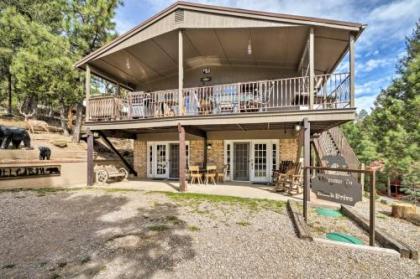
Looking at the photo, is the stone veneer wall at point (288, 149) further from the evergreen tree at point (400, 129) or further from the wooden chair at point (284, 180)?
the evergreen tree at point (400, 129)

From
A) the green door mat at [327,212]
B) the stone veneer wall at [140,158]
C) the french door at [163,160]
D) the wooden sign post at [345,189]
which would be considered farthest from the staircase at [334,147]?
the stone veneer wall at [140,158]

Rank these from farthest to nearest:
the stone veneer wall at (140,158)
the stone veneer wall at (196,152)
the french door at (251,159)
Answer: the stone veneer wall at (140,158) → the stone veneer wall at (196,152) → the french door at (251,159)

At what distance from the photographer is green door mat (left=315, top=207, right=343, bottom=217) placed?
543cm

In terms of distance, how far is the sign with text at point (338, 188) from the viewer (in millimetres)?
3723

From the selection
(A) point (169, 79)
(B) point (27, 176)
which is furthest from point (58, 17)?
(B) point (27, 176)

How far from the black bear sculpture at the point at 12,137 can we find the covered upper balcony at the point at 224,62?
3163mm

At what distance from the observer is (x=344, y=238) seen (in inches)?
157

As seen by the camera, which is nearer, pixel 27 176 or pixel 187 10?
pixel 187 10

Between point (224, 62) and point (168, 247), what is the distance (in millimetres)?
8441

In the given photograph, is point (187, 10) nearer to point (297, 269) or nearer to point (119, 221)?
point (119, 221)

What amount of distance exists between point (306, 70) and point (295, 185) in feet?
16.3

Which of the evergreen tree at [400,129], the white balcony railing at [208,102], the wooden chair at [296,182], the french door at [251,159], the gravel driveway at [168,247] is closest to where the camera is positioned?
the gravel driveway at [168,247]

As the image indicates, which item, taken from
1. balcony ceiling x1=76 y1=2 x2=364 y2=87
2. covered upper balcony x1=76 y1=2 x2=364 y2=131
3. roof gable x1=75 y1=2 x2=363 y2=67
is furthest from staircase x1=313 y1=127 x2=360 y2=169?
roof gable x1=75 y1=2 x2=363 y2=67

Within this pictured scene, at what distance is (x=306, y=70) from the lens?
9.27 meters
